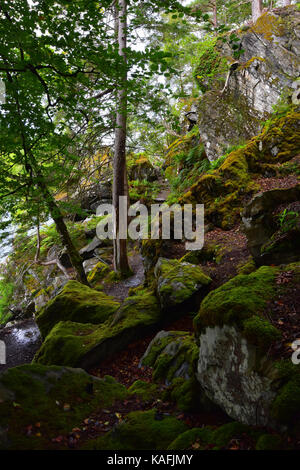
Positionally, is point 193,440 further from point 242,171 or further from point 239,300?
point 242,171

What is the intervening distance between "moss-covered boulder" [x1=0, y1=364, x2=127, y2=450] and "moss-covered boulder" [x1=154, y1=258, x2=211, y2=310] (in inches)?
83.0

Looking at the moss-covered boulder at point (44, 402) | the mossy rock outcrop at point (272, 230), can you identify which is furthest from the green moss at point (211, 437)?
the mossy rock outcrop at point (272, 230)

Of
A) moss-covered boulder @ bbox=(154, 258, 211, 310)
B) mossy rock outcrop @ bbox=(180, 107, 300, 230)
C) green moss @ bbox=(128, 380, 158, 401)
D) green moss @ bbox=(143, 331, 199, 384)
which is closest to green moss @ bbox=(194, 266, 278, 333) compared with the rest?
green moss @ bbox=(143, 331, 199, 384)

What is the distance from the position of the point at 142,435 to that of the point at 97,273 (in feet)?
35.9

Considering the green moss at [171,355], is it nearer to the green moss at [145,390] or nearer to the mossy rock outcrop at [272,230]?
the green moss at [145,390]

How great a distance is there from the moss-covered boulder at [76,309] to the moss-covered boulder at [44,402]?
3472 millimetres

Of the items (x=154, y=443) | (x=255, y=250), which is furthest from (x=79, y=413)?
(x=255, y=250)

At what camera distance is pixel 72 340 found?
226 inches

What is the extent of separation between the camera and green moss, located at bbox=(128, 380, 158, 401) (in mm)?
3616

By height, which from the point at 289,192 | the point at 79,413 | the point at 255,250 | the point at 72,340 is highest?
the point at 289,192

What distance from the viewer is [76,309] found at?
7.56 meters

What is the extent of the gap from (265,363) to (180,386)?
1536 mm

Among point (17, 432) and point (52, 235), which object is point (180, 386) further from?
point (52, 235)

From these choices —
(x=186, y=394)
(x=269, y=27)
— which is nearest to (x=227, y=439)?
(x=186, y=394)
